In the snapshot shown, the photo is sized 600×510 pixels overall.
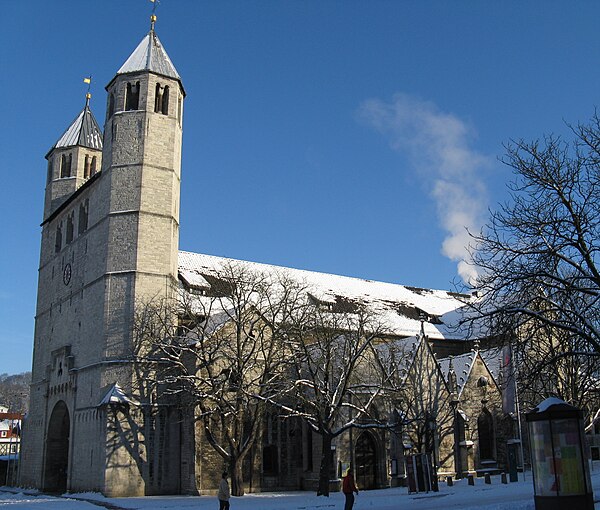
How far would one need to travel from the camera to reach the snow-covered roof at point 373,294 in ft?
153

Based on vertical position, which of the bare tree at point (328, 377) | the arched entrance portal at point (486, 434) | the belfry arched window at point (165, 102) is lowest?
the arched entrance portal at point (486, 434)

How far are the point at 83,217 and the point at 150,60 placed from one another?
11.1 metres

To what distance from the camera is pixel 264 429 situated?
37.9m

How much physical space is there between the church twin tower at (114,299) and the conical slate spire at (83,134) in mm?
6983

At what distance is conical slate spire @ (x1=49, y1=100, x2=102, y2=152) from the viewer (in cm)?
5197

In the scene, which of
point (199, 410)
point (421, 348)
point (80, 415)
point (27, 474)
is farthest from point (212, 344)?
point (27, 474)

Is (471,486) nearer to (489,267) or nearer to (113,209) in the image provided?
(489,267)

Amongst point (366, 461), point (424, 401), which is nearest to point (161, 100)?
point (424, 401)

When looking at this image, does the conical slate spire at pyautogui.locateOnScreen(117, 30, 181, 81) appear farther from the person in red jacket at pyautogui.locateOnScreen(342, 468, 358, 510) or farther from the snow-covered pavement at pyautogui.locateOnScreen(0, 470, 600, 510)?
the person in red jacket at pyautogui.locateOnScreen(342, 468, 358, 510)

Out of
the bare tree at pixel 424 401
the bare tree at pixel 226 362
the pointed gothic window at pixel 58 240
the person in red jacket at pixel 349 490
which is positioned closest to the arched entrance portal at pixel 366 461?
the bare tree at pixel 424 401

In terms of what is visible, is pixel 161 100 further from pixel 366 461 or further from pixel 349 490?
pixel 349 490

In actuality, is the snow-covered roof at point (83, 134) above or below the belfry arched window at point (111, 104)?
above

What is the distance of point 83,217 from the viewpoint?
43688 millimetres

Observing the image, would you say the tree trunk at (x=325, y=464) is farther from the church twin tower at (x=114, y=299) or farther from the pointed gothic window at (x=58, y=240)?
the pointed gothic window at (x=58, y=240)
